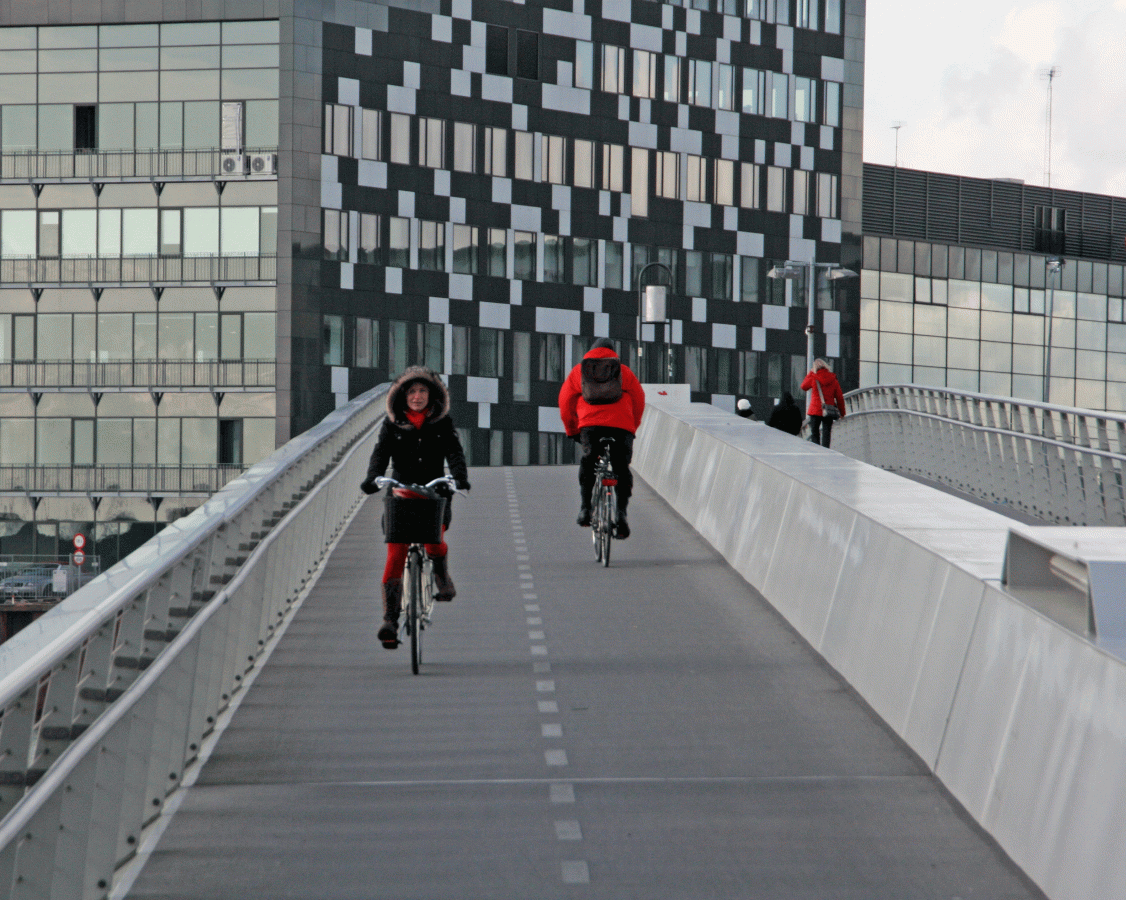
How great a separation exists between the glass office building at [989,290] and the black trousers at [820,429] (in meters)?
42.7

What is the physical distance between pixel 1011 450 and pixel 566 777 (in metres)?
14.2

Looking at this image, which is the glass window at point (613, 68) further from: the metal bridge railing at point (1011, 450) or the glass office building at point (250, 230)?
the metal bridge railing at point (1011, 450)

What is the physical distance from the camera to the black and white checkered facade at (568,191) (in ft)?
188

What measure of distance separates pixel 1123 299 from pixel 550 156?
31011 millimetres

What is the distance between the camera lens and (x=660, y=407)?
82.9 ft

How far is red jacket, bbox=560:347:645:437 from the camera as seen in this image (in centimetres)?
1477

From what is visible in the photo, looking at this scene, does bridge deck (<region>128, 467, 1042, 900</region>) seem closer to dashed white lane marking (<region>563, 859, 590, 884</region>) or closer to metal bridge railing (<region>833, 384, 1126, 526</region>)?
dashed white lane marking (<region>563, 859, 590, 884</region>)

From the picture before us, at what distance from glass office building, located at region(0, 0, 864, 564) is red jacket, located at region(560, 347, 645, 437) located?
41.1 meters

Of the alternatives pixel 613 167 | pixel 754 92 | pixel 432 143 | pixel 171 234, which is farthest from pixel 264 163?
pixel 754 92

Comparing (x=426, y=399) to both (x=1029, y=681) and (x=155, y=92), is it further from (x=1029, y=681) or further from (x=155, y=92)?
(x=155, y=92)

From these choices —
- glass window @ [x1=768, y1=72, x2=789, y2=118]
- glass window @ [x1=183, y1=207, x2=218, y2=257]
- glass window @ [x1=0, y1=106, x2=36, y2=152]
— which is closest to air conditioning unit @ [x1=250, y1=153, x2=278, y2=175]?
glass window @ [x1=183, y1=207, x2=218, y2=257]

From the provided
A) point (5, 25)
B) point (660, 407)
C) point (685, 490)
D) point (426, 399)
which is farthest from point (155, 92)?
point (426, 399)

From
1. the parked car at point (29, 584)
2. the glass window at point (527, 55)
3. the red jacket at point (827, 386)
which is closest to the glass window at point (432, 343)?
the glass window at point (527, 55)

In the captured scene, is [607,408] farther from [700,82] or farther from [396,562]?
[700,82]
